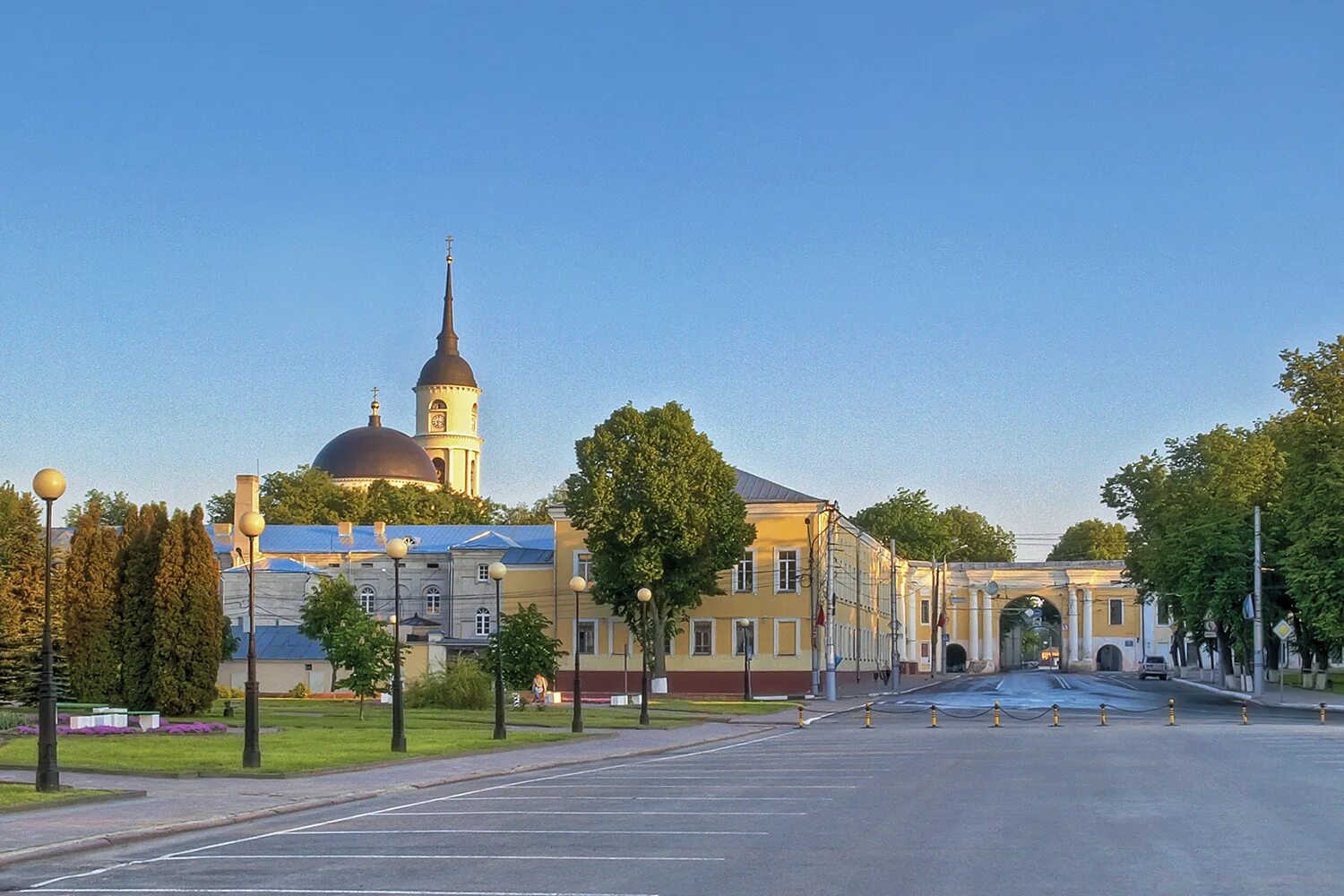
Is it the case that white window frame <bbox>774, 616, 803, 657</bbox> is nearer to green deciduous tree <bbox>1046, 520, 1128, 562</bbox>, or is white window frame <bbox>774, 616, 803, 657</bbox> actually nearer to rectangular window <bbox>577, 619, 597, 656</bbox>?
rectangular window <bbox>577, 619, 597, 656</bbox>

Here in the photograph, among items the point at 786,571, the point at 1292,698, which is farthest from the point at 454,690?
the point at 1292,698

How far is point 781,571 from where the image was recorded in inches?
3051

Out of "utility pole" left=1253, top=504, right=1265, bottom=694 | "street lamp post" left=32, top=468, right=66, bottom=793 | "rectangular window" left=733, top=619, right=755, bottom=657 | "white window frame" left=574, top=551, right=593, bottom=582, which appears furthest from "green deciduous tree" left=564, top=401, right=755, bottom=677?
"street lamp post" left=32, top=468, right=66, bottom=793

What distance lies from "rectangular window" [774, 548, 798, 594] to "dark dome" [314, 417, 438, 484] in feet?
213

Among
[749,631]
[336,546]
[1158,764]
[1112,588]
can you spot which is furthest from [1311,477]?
[1112,588]

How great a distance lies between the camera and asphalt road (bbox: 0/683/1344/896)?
12883 millimetres

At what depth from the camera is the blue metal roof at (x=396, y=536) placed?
95.1m

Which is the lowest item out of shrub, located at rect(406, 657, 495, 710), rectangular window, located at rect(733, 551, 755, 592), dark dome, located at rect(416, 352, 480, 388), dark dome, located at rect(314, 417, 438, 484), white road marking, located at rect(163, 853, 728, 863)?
shrub, located at rect(406, 657, 495, 710)

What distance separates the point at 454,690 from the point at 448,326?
110 meters

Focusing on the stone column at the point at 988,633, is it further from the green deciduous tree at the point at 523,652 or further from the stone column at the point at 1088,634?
the green deciduous tree at the point at 523,652

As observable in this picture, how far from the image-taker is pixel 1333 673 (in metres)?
92.4

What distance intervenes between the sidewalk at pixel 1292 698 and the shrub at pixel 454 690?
90.8 ft

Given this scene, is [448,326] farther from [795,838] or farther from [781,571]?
[795,838]

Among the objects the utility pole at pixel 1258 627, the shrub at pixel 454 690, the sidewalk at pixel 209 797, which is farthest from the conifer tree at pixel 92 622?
the utility pole at pixel 1258 627
